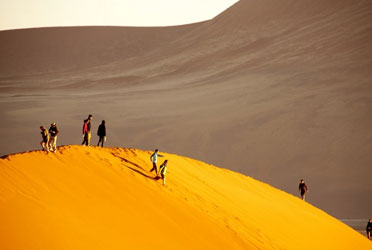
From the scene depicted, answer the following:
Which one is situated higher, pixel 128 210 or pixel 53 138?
pixel 53 138

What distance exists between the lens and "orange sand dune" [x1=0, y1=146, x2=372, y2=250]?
11492 mm

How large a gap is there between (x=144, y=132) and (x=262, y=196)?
3977 cm

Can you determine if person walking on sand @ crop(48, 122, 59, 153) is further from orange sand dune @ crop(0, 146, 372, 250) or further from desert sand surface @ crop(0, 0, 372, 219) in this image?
desert sand surface @ crop(0, 0, 372, 219)

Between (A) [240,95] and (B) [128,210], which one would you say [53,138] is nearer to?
(B) [128,210]

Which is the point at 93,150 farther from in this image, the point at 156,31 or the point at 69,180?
the point at 156,31

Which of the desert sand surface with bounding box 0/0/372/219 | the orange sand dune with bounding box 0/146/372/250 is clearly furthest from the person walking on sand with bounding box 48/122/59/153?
the desert sand surface with bounding box 0/0/372/219

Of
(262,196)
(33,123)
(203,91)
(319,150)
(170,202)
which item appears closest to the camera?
(170,202)

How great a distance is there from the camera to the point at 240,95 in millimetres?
66812

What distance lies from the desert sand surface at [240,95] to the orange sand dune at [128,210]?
2318 centimetres

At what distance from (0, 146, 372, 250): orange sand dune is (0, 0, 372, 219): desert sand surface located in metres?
23.2

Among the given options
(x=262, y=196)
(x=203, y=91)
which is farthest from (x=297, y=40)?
(x=262, y=196)

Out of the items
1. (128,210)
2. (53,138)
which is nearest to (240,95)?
(53,138)

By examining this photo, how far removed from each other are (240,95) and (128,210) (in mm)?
53796

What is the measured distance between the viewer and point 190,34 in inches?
4141
